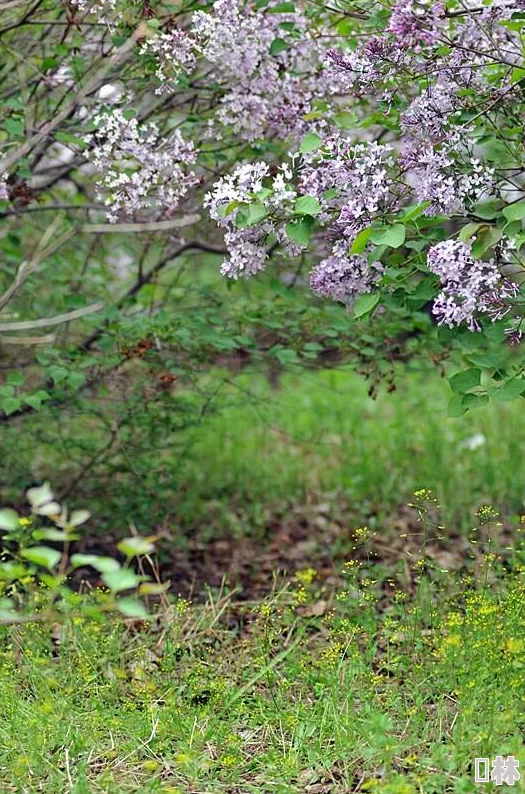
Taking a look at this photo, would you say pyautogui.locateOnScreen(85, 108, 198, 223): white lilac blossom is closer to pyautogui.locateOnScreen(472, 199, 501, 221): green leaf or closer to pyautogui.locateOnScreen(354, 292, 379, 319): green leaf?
pyautogui.locateOnScreen(354, 292, 379, 319): green leaf

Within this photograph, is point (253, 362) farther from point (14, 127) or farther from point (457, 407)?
point (457, 407)

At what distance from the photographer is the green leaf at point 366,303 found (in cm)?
271

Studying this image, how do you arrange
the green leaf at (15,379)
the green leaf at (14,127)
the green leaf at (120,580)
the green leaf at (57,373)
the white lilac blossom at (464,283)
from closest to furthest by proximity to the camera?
the green leaf at (120,580) < the white lilac blossom at (464,283) < the green leaf at (14,127) < the green leaf at (57,373) < the green leaf at (15,379)

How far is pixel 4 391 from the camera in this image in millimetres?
3377

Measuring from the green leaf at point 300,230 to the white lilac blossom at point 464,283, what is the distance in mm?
338

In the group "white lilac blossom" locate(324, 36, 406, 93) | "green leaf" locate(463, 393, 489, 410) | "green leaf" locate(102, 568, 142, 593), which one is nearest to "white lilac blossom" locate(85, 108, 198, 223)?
"white lilac blossom" locate(324, 36, 406, 93)

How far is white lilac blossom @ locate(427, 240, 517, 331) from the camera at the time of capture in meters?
2.55

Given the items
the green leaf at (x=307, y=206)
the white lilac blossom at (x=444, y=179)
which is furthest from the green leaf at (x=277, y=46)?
the green leaf at (x=307, y=206)

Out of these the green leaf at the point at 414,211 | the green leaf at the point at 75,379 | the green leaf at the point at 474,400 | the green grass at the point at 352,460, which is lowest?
the green grass at the point at 352,460

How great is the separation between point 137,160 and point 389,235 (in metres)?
1.08

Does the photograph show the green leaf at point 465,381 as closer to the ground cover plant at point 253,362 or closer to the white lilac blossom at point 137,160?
the ground cover plant at point 253,362

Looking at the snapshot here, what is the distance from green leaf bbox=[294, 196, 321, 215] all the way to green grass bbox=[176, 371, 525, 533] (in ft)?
5.58

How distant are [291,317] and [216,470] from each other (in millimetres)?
1511

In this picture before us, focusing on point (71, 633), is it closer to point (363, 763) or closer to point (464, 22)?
point (363, 763)
